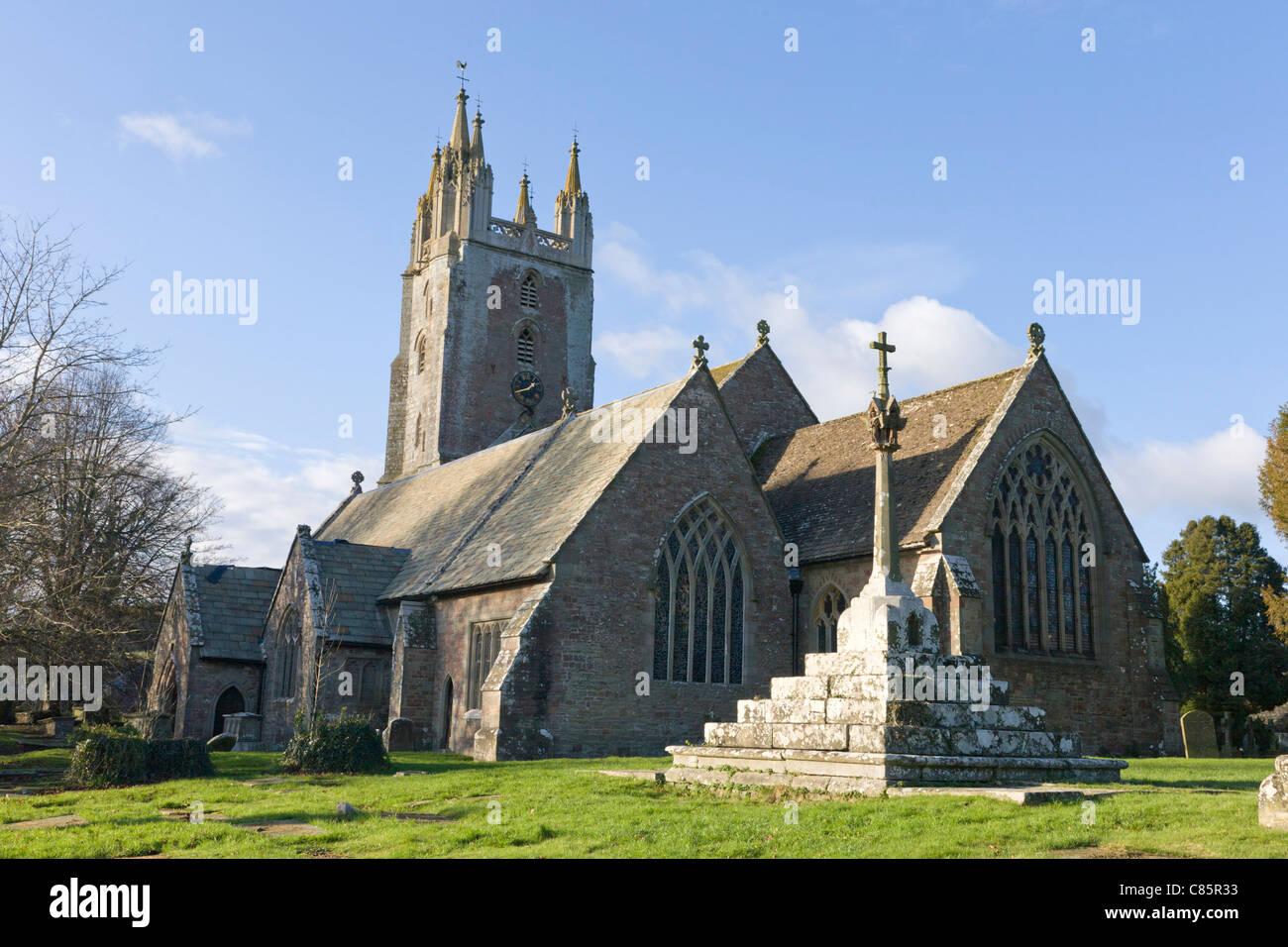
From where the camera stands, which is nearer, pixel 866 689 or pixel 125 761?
pixel 866 689

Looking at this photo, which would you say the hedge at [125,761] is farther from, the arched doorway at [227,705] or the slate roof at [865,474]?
the arched doorway at [227,705]

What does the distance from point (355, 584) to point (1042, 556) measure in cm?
1822

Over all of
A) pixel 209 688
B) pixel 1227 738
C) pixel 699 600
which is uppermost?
pixel 699 600

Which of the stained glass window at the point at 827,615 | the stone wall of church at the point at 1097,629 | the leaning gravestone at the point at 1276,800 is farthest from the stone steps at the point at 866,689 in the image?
the stained glass window at the point at 827,615

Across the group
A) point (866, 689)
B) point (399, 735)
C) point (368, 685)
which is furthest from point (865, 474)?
point (866, 689)

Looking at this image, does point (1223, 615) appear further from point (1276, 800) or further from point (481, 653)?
point (1276, 800)

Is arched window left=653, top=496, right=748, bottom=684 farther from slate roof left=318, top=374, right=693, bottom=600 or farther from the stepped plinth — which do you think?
the stepped plinth

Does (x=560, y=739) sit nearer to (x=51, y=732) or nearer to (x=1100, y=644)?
(x=1100, y=644)

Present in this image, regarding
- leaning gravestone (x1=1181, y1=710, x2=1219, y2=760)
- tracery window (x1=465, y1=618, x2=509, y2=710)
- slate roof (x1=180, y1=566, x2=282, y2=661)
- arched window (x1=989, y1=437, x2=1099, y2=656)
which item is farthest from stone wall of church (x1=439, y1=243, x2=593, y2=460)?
leaning gravestone (x1=1181, y1=710, x2=1219, y2=760)

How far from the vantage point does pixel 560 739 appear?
74.7 feet

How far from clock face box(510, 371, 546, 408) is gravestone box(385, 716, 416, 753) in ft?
94.3

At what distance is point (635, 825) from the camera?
1002cm

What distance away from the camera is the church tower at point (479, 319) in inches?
2036
